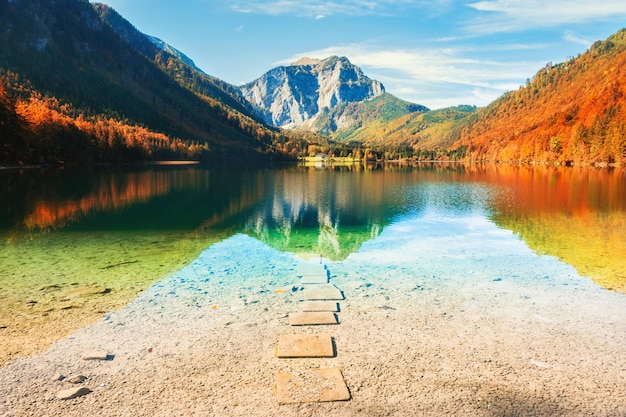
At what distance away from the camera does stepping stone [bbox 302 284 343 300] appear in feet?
49.4

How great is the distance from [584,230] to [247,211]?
28706 millimetres

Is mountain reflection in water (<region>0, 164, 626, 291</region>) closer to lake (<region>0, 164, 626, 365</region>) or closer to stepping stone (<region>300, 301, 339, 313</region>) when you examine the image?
lake (<region>0, 164, 626, 365</region>)

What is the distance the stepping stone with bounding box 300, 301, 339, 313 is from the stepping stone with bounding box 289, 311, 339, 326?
35 cm

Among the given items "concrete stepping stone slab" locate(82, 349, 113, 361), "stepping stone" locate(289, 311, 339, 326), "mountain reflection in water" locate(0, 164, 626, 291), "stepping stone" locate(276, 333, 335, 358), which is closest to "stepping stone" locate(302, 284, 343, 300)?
"stepping stone" locate(289, 311, 339, 326)

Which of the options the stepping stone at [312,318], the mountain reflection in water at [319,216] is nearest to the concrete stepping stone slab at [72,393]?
the stepping stone at [312,318]

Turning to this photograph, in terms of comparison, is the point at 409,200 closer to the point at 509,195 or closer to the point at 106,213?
the point at 509,195

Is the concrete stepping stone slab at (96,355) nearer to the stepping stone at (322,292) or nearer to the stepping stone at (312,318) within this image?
the stepping stone at (312,318)

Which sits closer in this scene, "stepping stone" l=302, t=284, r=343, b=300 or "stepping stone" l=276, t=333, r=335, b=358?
"stepping stone" l=276, t=333, r=335, b=358

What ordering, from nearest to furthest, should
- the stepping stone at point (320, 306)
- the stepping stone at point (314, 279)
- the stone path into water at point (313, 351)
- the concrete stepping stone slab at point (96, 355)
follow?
the stone path into water at point (313, 351), the concrete stepping stone slab at point (96, 355), the stepping stone at point (320, 306), the stepping stone at point (314, 279)

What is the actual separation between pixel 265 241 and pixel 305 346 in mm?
16295

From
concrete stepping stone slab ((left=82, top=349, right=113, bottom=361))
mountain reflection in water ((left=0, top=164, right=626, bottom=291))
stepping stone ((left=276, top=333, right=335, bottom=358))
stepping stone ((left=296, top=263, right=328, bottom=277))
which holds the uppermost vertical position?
mountain reflection in water ((left=0, top=164, right=626, bottom=291))

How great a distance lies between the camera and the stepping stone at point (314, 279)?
17214 mm

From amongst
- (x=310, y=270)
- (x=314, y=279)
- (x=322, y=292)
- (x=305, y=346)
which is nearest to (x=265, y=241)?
(x=310, y=270)

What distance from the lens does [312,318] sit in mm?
12750
